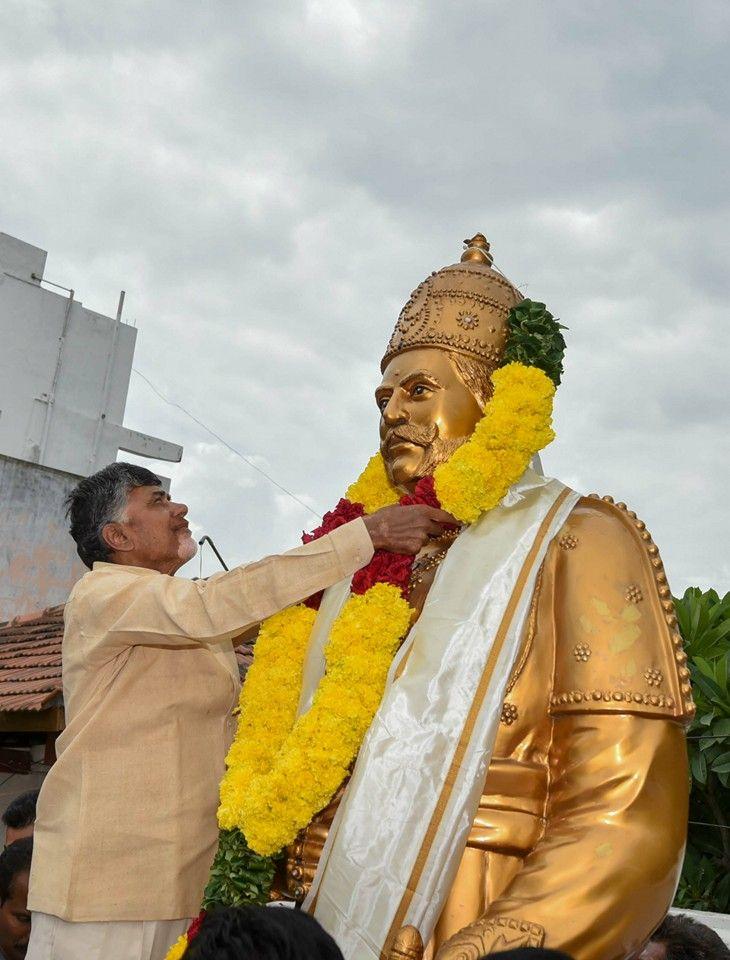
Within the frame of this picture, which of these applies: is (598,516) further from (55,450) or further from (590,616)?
(55,450)

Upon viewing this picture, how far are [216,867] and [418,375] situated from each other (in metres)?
1.63

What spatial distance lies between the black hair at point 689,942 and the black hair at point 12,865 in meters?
2.45

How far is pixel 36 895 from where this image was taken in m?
3.41

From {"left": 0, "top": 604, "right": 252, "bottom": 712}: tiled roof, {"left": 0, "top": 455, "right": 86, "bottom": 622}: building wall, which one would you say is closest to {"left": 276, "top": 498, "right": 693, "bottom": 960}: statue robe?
{"left": 0, "top": 604, "right": 252, "bottom": 712}: tiled roof

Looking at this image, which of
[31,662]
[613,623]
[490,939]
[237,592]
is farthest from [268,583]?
[31,662]

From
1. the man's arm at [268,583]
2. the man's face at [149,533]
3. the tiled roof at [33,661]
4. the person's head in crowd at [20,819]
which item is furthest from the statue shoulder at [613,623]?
the person's head in crowd at [20,819]

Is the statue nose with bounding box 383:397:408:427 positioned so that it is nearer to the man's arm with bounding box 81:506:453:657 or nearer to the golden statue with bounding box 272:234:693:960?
the man's arm with bounding box 81:506:453:657

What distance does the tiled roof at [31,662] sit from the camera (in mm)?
6977

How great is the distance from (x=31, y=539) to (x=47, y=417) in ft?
6.90

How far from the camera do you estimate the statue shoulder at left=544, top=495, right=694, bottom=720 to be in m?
2.72

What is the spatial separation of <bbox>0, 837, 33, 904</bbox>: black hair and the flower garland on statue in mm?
1506

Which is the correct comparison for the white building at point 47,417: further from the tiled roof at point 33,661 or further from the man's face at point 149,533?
the man's face at point 149,533

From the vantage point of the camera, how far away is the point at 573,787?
269 centimetres

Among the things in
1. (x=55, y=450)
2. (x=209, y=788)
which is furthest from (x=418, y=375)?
(x=55, y=450)
